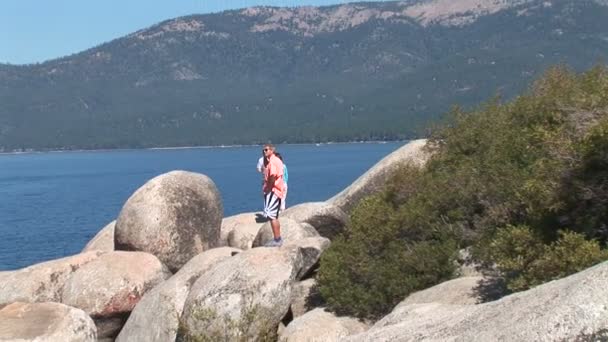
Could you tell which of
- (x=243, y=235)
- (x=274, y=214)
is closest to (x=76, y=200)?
(x=243, y=235)

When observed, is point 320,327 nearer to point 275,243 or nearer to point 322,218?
point 275,243

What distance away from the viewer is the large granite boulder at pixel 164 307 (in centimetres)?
1728

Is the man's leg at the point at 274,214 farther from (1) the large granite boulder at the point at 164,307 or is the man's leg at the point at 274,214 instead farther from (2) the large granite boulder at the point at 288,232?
(1) the large granite boulder at the point at 164,307

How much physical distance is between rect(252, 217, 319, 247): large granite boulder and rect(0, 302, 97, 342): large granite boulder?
16.5 feet

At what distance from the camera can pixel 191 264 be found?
733 inches

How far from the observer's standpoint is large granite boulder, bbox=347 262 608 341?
7.89m

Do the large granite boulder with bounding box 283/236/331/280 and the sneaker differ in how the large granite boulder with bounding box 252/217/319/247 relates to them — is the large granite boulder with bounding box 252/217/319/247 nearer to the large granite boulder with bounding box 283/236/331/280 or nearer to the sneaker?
the sneaker

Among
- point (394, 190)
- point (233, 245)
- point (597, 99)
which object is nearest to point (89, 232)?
point (233, 245)

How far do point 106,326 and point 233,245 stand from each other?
4.16 meters

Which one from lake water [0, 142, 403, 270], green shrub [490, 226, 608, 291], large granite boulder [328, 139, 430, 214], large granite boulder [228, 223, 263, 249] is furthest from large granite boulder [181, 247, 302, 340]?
lake water [0, 142, 403, 270]

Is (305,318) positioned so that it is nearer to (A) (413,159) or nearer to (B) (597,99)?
(B) (597,99)

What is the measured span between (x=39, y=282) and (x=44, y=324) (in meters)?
4.44

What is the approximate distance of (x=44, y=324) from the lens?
15.5 metres

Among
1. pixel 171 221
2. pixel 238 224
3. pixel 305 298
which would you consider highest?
pixel 171 221
